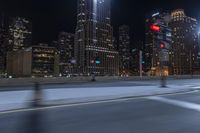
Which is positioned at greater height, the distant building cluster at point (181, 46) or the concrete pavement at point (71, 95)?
the distant building cluster at point (181, 46)

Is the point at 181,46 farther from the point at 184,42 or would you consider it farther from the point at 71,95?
the point at 71,95

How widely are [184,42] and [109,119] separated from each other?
13277 cm

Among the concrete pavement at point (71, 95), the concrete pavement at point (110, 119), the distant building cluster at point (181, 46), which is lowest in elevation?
the concrete pavement at point (110, 119)

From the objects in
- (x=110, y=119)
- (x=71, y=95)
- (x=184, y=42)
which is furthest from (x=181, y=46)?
(x=110, y=119)

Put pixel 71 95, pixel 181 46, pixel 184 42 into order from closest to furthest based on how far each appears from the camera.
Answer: pixel 71 95, pixel 184 42, pixel 181 46

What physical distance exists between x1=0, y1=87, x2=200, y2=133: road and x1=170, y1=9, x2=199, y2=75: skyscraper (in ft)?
240

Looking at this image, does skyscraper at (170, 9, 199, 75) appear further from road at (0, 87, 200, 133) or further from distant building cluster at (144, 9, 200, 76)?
road at (0, 87, 200, 133)

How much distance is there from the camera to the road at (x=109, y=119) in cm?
727

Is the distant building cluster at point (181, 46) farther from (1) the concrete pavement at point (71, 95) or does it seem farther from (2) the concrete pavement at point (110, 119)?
(2) the concrete pavement at point (110, 119)

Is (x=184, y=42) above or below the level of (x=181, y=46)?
above

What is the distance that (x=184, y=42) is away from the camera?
445 feet

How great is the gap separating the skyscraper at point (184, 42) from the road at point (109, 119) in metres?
73.1

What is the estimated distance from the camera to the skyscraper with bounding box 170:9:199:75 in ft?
314

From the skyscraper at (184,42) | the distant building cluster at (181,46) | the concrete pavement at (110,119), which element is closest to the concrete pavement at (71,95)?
the concrete pavement at (110,119)
